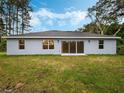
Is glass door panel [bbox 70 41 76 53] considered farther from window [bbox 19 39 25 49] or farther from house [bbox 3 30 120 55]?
window [bbox 19 39 25 49]

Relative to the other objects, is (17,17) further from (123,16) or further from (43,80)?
(43,80)

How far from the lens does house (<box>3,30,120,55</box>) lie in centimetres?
2548

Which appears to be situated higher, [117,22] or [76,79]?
[117,22]

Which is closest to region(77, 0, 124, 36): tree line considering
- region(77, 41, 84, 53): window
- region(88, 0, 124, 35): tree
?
region(88, 0, 124, 35): tree

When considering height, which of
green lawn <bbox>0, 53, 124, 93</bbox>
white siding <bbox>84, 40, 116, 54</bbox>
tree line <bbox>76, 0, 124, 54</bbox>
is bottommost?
green lawn <bbox>0, 53, 124, 93</bbox>

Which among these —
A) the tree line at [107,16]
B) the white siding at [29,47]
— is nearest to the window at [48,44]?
the white siding at [29,47]

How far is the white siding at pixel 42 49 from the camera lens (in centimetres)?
2552

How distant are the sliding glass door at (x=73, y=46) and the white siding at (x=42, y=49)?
0.50 meters

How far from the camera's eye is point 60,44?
2580 centimetres

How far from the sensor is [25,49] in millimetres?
25594

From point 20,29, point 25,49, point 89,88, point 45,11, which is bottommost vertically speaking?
point 89,88

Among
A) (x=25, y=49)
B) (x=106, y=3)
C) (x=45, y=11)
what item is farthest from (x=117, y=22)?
(x=25, y=49)

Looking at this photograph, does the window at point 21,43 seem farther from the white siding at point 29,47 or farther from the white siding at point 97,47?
the white siding at point 97,47

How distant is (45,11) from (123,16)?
53.3ft
